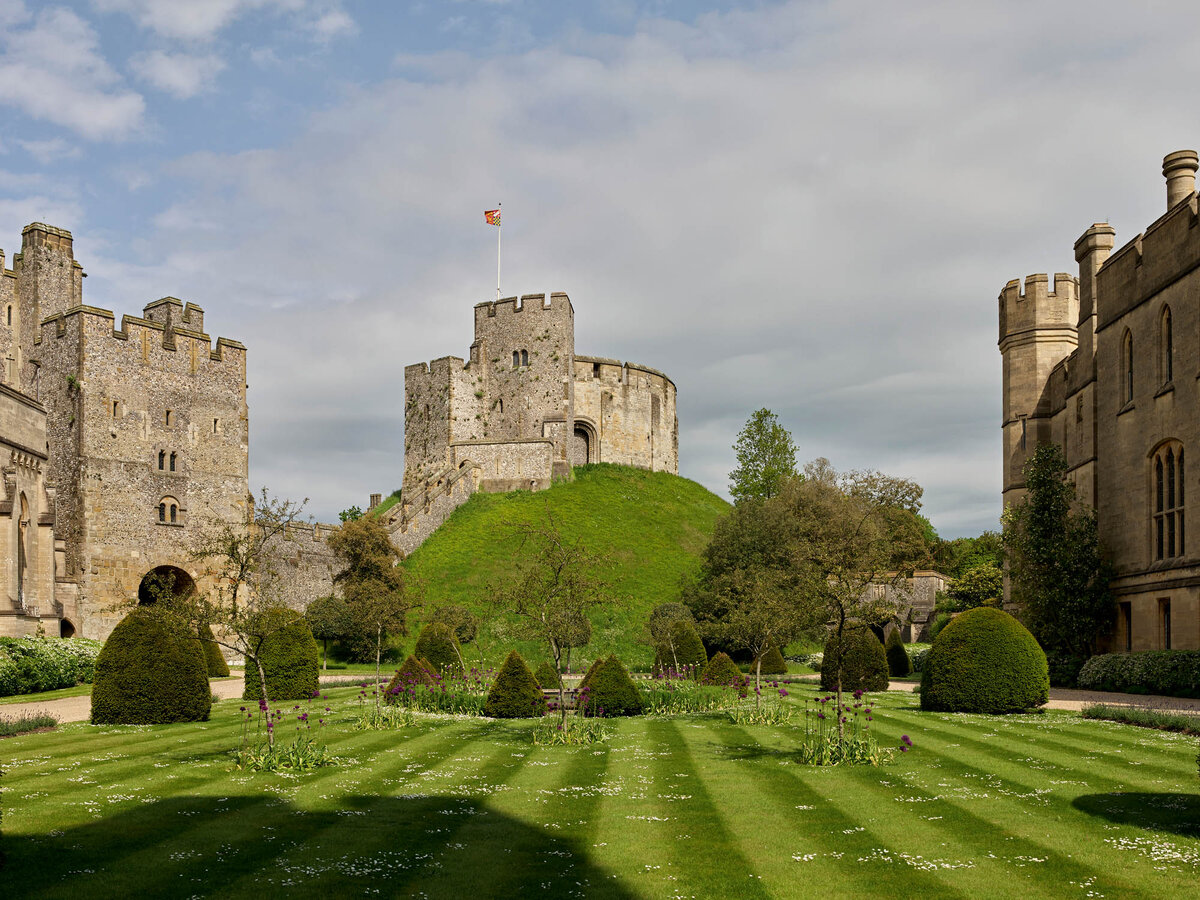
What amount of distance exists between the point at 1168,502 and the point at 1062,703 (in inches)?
301

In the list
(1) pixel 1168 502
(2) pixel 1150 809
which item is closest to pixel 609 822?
(2) pixel 1150 809

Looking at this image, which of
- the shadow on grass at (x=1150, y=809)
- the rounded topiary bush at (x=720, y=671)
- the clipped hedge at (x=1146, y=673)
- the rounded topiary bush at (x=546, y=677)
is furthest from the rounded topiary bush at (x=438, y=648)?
the shadow on grass at (x=1150, y=809)

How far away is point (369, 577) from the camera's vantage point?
46.4 metres

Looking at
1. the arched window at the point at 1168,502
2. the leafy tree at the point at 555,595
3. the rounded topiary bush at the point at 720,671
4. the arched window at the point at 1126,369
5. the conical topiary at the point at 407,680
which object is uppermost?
the arched window at the point at 1126,369

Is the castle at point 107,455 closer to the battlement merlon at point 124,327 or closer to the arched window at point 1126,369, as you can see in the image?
the battlement merlon at point 124,327

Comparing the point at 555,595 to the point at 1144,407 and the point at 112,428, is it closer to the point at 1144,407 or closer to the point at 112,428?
the point at 1144,407

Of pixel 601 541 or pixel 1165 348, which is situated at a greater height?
pixel 1165 348

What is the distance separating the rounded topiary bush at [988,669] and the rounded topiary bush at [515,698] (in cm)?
876

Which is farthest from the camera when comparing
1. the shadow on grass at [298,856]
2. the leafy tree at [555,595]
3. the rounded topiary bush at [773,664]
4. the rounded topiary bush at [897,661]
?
the rounded topiary bush at [897,661]

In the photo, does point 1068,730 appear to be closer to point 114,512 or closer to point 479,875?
point 479,875

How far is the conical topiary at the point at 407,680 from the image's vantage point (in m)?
22.6

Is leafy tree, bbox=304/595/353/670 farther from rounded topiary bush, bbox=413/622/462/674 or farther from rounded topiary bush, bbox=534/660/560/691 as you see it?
rounded topiary bush, bbox=534/660/560/691

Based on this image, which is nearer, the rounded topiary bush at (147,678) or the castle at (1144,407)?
the rounded topiary bush at (147,678)

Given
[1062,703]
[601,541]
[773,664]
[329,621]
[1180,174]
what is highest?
[1180,174]
